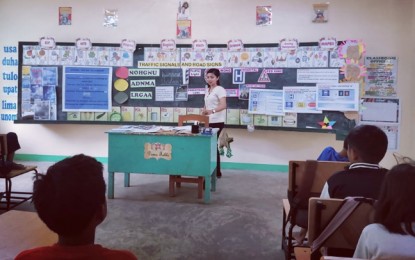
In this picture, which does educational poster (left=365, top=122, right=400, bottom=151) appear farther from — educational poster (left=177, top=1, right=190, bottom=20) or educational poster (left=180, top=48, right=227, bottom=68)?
educational poster (left=177, top=1, right=190, bottom=20)

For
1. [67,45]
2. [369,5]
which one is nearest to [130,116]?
[67,45]

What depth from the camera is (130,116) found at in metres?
6.01

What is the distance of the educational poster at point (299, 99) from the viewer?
18.1 feet

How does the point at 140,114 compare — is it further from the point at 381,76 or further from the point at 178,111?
the point at 381,76

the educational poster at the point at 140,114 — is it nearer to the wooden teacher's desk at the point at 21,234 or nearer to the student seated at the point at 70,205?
the wooden teacher's desk at the point at 21,234

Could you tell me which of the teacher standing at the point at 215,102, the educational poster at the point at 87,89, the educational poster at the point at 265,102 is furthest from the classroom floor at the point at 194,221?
the educational poster at the point at 87,89

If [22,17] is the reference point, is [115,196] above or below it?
below

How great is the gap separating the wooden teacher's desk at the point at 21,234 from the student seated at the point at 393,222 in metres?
1.12

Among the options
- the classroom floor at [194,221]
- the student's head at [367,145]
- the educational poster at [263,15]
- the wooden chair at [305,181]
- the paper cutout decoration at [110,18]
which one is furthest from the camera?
the paper cutout decoration at [110,18]

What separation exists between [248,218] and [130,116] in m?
2.95

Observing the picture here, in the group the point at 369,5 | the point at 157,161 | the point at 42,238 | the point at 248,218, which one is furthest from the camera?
the point at 369,5

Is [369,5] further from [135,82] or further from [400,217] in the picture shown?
[400,217]

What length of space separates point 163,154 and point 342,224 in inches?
107

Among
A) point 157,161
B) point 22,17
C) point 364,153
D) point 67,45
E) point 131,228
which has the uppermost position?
point 22,17
